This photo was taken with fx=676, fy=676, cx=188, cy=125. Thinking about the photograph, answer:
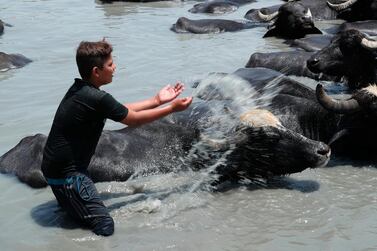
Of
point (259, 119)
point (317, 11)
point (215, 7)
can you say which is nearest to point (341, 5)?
point (317, 11)

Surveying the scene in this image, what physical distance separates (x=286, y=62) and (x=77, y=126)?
5.34 metres

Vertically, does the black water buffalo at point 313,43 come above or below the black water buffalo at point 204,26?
above

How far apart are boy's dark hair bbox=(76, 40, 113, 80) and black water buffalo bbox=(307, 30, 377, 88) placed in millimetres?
3873

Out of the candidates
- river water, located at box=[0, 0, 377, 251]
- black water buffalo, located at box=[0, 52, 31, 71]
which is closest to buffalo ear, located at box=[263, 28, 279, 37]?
black water buffalo, located at box=[0, 52, 31, 71]

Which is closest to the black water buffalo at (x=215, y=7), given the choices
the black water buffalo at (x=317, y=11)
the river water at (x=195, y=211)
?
the black water buffalo at (x=317, y=11)

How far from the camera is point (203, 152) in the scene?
225 inches

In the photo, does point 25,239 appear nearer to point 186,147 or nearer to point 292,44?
point 186,147

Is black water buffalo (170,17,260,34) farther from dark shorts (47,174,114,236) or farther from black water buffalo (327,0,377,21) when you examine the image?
dark shorts (47,174,114,236)

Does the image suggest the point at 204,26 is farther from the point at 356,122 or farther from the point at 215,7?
the point at 356,122

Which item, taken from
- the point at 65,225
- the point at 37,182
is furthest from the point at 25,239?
the point at 37,182

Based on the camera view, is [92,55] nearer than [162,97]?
Yes

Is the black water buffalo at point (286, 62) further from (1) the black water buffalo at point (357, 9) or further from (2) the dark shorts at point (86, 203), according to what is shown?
(2) the dark shorts at point (86, 203)

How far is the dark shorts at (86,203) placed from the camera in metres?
4.71

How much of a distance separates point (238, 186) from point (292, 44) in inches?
255
